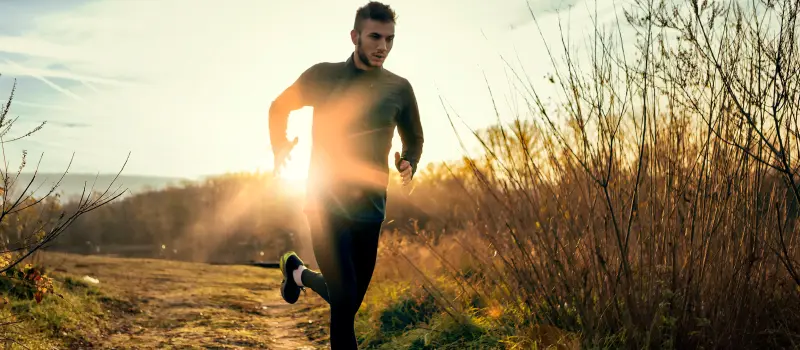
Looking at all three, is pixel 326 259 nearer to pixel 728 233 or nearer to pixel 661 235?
pixel 661 235

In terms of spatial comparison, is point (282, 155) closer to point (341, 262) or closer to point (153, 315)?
point (341, 262)

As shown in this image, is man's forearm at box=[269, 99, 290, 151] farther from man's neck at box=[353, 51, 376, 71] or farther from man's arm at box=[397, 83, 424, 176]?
man's arm at box=[397, 83, 424, 176]

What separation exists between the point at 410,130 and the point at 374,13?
83 centimetres

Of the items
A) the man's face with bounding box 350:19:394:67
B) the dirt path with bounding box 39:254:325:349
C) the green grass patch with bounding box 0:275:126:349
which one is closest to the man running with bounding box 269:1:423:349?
the man's face with bounding box 350:19:394:67

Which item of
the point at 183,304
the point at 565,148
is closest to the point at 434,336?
the point at 565,148

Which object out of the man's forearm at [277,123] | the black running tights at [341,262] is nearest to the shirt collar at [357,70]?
the man's forearm at [277,123]

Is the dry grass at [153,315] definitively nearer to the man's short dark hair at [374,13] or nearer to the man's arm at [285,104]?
the man's arm at [285,104]

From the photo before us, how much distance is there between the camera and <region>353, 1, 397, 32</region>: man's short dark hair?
13.3 feet

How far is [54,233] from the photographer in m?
3.73

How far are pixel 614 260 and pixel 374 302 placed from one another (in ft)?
11.2

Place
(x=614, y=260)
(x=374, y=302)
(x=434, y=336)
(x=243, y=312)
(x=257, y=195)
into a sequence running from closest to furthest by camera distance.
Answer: (x=614, y=260) < (x=434, y=336) < (x=374, y=302) < (x=243, y=312) < (x=257, y=195)

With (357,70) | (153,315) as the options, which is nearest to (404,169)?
(357,70)

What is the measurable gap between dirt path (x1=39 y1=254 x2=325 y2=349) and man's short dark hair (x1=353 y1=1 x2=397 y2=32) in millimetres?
→ 3091

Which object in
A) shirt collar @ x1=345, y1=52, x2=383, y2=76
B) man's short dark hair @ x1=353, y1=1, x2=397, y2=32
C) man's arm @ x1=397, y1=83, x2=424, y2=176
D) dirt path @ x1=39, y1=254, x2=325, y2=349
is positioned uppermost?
man's short dark hair @ x1=353, y1=1, x2=397, y2=32
